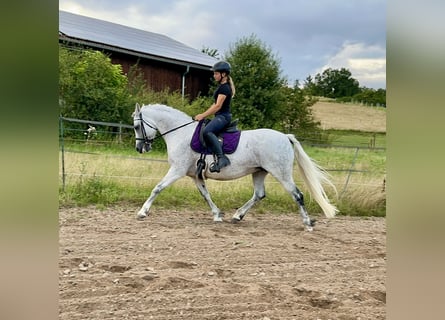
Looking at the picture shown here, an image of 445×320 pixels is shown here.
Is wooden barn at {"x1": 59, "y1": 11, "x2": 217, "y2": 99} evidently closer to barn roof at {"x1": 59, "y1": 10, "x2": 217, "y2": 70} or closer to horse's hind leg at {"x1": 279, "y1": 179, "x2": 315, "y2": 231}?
barn roof at {"x1": 59, "y1": 10, "x2": 217, "y2": 70}

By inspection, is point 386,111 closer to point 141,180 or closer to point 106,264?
point 106,264

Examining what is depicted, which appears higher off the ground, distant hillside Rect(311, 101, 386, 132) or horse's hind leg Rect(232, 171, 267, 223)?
distant hillside Rect(311, 101, 386, 132)

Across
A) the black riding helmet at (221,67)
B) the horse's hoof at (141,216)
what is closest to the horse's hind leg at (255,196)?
the horse's hoof at (141,216)

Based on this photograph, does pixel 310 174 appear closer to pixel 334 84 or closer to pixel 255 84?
pixel 255 84

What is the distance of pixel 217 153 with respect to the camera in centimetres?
425

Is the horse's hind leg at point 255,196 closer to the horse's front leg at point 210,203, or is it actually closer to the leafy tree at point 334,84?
the horse's front leg at point 210,203

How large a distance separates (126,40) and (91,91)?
5694mm

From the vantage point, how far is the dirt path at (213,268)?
83.1 inches

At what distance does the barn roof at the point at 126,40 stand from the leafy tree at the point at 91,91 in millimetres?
797

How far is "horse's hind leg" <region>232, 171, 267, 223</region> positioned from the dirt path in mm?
107

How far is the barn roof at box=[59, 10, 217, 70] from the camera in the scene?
41.4ft

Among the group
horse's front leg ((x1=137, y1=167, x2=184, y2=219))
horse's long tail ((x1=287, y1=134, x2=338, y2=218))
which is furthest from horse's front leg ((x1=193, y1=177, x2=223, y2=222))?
horse's long tail ((x1=287, y1=134, x2=338, y2=218))
